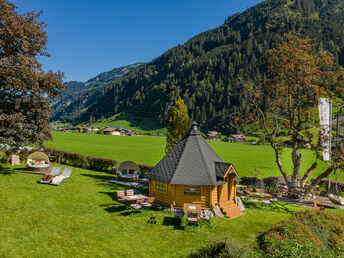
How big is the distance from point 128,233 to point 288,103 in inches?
743

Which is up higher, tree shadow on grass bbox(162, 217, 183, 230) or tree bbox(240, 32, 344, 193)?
tree bbox(240, 32, 344, 193)

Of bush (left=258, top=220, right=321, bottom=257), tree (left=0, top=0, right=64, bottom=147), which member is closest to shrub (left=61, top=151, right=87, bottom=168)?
tree (left=0, top=0, right=64, bottom=147)

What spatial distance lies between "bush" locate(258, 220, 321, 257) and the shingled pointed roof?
540 cm

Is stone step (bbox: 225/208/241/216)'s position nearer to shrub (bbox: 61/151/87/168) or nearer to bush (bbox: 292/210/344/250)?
bush (bbox: 292/210/344/250)

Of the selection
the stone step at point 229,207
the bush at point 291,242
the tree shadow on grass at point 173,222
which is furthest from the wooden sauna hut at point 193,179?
the bush at point 291,242

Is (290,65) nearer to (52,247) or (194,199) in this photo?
(194,199)

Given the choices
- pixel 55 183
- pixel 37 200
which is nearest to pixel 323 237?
pixel 37 200

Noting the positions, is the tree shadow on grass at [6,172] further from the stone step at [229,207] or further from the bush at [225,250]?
the bush at [225,250]

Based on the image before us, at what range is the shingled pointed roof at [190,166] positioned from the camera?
15.6 m

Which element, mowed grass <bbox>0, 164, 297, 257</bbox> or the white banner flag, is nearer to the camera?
mowed grass <bbox>0, 164, 297, 257</bbox>

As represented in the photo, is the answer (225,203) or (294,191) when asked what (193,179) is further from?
(294,191)

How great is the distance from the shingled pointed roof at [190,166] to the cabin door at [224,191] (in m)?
0.89

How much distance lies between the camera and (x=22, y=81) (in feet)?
58.3

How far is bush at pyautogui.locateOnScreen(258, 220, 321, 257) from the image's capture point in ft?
24.3
